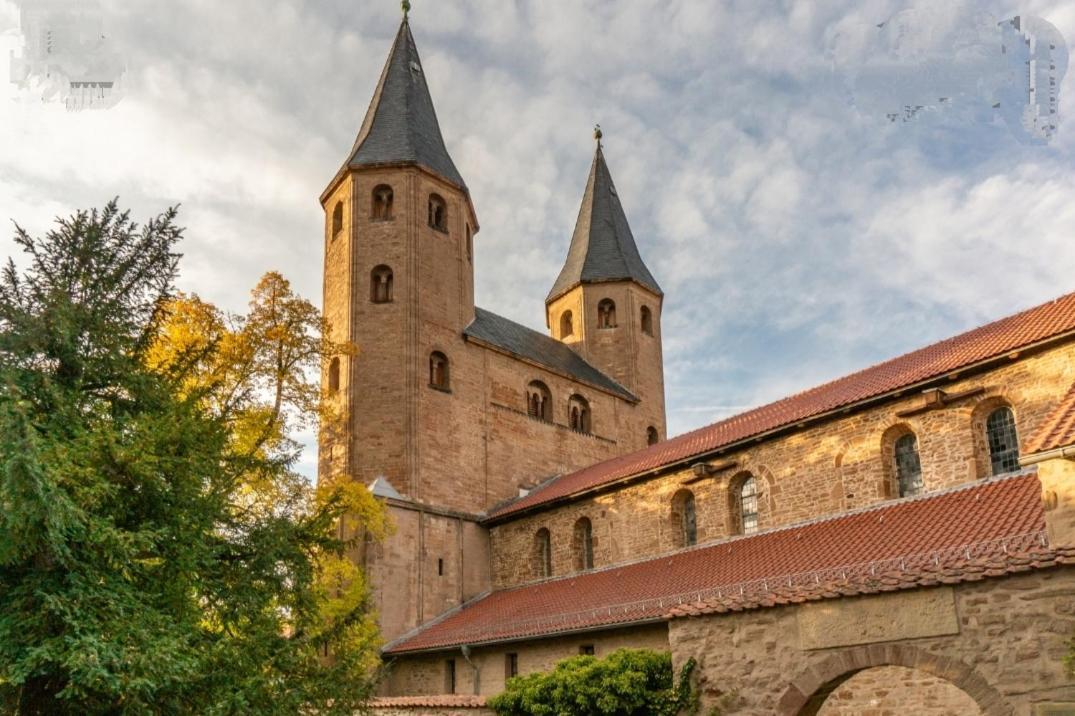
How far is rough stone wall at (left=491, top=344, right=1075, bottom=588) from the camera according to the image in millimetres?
15805

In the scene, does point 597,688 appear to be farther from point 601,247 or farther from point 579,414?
point 601,247

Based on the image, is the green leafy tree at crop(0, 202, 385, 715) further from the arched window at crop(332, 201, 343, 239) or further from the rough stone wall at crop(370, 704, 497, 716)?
the arched window at crop(332, 201, 343, 239)

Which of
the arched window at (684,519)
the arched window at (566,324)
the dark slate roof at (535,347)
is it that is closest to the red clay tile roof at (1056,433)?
the arched window at (684,519)

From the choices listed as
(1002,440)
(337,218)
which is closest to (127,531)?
(1002,440)

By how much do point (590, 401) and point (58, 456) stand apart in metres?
24.1

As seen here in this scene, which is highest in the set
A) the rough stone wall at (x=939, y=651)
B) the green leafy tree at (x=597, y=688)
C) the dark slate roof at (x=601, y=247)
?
the dark slate roof at (x=601, y=247)

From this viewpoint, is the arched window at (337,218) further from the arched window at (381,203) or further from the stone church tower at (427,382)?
the arched window at (381,203)

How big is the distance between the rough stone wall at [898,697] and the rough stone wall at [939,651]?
3588 mm

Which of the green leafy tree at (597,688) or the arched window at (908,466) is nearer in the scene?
the green leafy tree at (597,688)

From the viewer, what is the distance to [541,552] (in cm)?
2553

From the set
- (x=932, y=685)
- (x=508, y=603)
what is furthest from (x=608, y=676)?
(x=508, y=603)

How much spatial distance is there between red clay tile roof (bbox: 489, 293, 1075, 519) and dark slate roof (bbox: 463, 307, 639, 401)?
6.02 m

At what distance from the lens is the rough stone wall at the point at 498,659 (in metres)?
17.1

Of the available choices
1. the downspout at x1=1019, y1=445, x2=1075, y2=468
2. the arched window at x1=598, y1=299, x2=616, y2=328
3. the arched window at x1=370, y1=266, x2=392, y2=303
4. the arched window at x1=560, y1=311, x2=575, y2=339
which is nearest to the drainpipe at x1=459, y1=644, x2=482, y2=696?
the arched window at x1=370, y1=266, x2=392, y2=303
